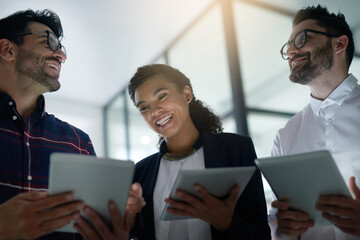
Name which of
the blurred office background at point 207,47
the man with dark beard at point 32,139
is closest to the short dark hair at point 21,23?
the man with dark beard at point 32,139

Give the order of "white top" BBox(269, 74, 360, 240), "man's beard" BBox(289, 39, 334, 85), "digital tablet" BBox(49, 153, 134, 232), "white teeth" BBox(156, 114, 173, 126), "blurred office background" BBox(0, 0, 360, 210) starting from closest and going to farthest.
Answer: "digital tablet" BBox(49, 153, 134, 232) < "white top" BBox(269, 74, 360, 240) < "white teeth" BBox(156, 114, 173, 126) < "man's beard" BBox(289, 39, 334, 85) < "blurred office background" BBox(0, 0, 360, 210)

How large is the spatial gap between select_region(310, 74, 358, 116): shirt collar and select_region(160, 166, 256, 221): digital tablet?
965 mm

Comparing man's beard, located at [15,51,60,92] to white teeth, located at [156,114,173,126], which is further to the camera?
man's beard, located at [15,51,60,92]

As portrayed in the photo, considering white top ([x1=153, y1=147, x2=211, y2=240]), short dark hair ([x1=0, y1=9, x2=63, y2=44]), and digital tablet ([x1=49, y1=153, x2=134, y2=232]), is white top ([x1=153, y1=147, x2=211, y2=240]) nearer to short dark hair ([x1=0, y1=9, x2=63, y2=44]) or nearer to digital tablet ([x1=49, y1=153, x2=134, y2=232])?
A: digital tablet ([x1=49, y1=153, x2=134, y2=232])

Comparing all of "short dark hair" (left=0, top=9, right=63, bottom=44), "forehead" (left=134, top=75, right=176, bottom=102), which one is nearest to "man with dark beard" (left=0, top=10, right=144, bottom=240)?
"short dark hair" (left=0, top=9, right=63, bottom=44)

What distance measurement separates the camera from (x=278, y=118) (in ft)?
13.6

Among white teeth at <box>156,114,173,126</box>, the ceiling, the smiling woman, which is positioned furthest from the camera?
the ceiling

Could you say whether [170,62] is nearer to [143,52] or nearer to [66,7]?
[143,52]

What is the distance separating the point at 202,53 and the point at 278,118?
1.42 meters

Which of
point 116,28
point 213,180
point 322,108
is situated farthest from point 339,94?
point 116,28

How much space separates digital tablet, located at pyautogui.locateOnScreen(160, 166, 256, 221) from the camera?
1333 millimetres

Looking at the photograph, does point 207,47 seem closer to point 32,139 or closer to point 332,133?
point 332,133

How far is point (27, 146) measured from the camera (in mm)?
1904

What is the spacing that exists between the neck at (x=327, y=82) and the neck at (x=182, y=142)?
84 cm
